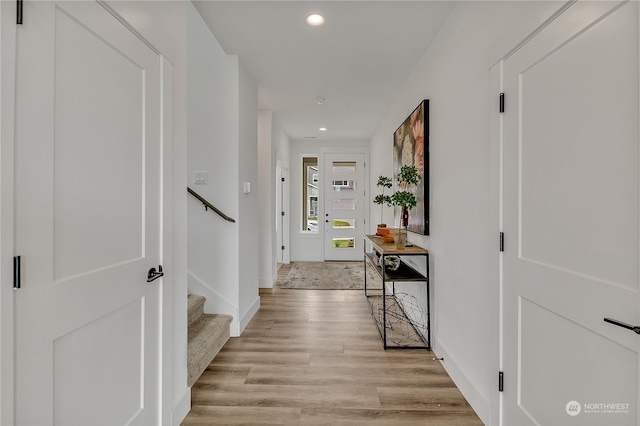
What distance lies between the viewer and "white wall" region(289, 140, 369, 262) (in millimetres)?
6262

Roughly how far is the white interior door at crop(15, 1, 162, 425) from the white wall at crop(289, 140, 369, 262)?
15.8 ft

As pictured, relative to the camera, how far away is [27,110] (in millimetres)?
853

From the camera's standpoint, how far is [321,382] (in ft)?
6.66

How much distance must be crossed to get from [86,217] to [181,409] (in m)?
1.24

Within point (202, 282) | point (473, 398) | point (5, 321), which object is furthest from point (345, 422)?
point (202, 282)

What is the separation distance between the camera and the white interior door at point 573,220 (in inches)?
35.4

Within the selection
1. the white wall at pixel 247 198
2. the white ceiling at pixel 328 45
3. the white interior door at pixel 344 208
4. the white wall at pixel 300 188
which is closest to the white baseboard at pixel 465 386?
the white wall at pixel 247 198

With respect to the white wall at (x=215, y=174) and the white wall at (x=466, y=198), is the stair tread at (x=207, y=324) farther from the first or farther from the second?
the white wall at (x=466, y=198)

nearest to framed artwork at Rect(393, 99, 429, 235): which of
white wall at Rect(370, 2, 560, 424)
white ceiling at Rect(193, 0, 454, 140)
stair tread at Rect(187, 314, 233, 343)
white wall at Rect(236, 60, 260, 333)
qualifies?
white wall at Rect(370, 2, 560, 424)

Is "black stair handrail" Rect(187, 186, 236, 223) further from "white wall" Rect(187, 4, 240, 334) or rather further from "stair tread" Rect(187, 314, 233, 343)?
"stair tread" Rect(187, 314, 233, 343)

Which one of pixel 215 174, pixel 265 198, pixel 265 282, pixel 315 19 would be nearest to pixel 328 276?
pixel 265 282

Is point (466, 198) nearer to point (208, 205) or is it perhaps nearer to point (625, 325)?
point (625, 325)

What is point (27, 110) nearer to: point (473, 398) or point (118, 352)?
point (118, 352)

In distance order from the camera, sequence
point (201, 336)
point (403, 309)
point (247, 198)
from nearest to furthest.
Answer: point (201, 336), point (247, 198), point (403, 309)
